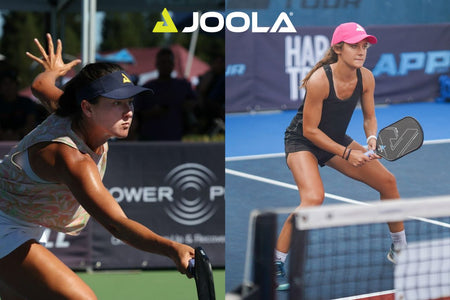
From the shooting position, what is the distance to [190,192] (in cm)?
715

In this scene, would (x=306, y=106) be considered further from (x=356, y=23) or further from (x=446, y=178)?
(x=446, y=178)

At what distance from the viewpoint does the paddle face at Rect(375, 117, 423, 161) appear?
16.2 ft

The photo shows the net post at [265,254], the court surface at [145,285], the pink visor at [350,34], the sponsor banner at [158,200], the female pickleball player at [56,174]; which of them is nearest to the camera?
the net post at [265,254]

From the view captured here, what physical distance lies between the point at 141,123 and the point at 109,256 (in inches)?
67.5

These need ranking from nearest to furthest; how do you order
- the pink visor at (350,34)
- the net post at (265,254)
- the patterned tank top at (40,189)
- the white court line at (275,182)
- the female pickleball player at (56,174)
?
A: the net post at (265,254) → the female pickleball player at (56,174) → the patterned tank top at (40,189) → the pink visor at (350,34) → the white court line at (275,182)

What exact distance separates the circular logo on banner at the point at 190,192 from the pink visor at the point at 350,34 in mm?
2638

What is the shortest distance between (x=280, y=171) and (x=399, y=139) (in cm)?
80

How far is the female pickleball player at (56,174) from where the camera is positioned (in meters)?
3.53

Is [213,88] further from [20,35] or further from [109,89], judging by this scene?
[20,35]

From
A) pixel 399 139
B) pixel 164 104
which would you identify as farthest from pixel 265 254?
pixel 164 104

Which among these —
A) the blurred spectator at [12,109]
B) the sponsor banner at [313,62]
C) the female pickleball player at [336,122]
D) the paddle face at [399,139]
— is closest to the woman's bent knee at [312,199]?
the female pickleball player at [336,122]

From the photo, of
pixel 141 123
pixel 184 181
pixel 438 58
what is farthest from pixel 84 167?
pixel 141 123

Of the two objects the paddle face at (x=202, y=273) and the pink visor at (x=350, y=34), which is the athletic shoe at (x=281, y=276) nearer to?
the paddle face at (x=202, y=273)

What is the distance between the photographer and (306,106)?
488 cm
